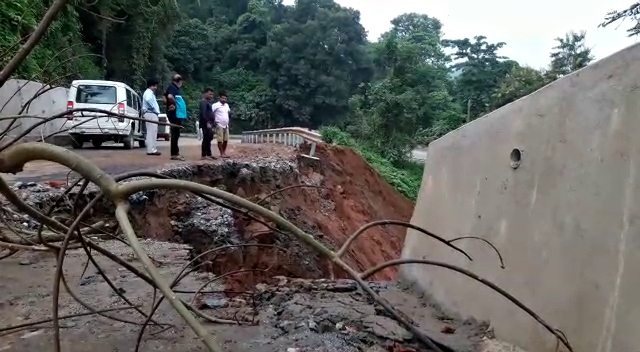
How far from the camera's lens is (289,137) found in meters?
16.6

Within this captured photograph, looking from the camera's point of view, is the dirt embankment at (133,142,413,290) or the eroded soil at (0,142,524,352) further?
the dirt embankment at (133,142,413,290)

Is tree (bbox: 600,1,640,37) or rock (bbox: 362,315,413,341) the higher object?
tree (bbox: 600,1,640,37)

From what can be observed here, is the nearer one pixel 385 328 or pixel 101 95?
pixel 385 328

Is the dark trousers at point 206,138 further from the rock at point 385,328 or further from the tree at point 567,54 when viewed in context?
the tree at point 567,54

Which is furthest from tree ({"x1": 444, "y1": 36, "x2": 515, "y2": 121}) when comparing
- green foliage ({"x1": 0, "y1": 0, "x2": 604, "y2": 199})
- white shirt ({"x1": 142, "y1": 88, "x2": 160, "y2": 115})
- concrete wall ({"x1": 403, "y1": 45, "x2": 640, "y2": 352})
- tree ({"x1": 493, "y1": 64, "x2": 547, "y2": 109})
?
concrete wall ({"x1": 403, "y1": 45, "x2": 640, "y2": 352})

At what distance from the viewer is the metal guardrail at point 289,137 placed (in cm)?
1440

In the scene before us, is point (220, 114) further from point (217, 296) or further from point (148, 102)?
point (217, 296)

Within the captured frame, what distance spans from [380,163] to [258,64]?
948 inches

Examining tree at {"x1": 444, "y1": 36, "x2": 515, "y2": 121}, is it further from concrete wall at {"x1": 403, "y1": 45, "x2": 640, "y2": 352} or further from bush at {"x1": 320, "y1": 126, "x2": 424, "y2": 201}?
concrete wall at {"x1": 403, "y1": 45, "x2": 640, "y2": 352}

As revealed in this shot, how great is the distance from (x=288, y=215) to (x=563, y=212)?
7.67 meters

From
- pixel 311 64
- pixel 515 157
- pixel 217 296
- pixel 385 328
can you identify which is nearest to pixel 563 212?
pixel 515 157

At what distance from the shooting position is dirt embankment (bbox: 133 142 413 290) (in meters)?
7.29

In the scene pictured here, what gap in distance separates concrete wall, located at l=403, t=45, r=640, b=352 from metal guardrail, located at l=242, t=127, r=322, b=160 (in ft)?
31.8

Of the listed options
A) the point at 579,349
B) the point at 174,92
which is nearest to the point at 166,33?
the point at 174,92
